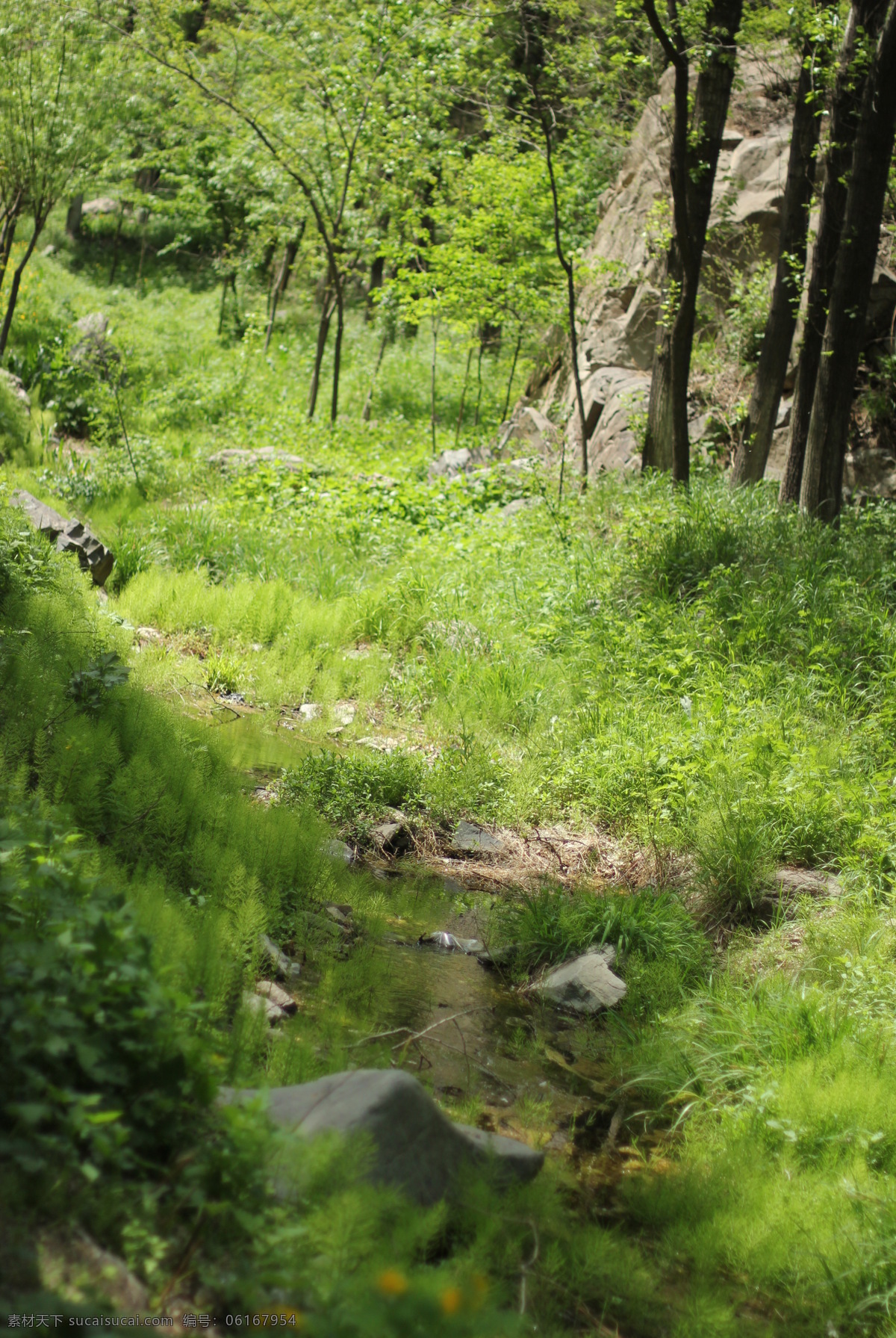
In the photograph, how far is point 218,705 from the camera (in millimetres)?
6879

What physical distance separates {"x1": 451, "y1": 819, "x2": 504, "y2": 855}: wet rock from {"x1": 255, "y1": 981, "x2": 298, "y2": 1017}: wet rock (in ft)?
7.15

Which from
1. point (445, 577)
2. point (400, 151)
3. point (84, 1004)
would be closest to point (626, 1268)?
point (84, 1004)

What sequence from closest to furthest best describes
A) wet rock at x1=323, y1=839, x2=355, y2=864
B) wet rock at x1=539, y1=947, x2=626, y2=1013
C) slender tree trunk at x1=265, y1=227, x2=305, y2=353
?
wet rock at x1=539, y1=947, x2=626, y2=1013 < wet rock at x1=323, y1=839, x2=355, y2=864 < slender tree trunk at x1=265, y1=227, x2=305, y2=353

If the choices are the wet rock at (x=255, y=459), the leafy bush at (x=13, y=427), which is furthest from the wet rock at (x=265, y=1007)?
the wet rock at (x=255, y=459)

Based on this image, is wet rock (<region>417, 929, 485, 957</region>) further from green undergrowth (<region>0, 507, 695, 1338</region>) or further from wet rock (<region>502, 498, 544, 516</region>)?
wet rock (<region>502, 498, 544, 516</region>)

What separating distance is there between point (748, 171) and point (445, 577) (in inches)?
332

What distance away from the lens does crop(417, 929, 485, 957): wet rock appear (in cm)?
450

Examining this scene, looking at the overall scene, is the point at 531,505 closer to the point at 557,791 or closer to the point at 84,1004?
the point at 557,791

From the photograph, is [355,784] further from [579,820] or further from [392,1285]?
[392,1285]

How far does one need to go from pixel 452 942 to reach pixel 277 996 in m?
1.30

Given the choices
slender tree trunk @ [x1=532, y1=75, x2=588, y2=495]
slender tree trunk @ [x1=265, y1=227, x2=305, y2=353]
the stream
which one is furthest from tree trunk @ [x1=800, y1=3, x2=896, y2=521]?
slender tree trunk @ [x1=265, y1=227, x2=305, y2=353]

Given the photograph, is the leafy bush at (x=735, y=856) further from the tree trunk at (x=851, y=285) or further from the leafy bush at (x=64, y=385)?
the leafy bush at (x=64, y=385)

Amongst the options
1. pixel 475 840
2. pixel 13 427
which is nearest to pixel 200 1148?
pixel 475 840

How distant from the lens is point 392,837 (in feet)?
17.8
